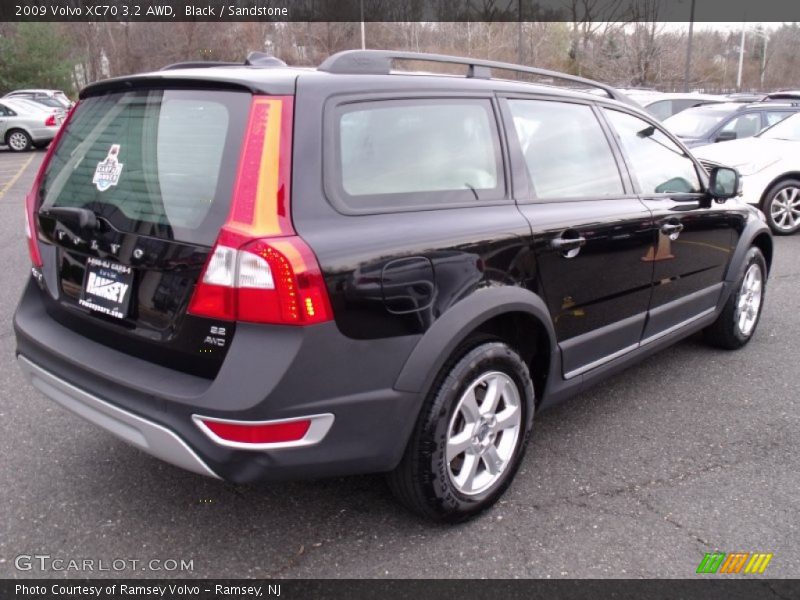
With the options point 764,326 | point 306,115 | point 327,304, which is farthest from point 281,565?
point 764,326

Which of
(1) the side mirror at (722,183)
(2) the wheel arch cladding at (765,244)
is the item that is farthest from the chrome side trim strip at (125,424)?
(2) the wheel arch cladding at (765,244)

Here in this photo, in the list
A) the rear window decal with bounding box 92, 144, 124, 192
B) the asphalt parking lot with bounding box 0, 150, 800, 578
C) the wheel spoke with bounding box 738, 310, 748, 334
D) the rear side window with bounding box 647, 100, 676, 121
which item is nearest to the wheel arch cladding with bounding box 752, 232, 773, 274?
the wheel spoke with bounding box 738, 310, 748, 334

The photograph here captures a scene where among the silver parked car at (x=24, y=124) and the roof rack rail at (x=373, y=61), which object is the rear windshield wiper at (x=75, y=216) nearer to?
the roof rack rail at (x=373, y=61)

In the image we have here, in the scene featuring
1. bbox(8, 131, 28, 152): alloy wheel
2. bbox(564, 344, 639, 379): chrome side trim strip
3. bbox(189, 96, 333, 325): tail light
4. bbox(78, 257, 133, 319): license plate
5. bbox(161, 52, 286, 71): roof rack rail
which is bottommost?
bbox(8, 131, 28, 152): alloy wheel

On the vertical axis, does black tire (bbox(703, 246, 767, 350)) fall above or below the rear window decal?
below

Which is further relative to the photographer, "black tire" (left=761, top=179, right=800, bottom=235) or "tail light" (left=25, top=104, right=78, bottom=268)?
"black tire" (left=761, top=179, right=800, bottom=235)

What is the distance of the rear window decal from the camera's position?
2.61 meters

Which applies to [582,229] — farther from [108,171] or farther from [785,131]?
[785,131]

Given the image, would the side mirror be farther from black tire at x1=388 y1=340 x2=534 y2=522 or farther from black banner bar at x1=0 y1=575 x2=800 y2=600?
black banner bar at x1=0 y1=575 x2=800 y2=600

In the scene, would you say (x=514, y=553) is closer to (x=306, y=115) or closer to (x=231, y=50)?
(x=306, y=115)

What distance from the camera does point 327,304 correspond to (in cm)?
220

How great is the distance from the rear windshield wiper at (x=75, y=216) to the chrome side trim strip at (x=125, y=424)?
59cm

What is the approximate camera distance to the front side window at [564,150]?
3104 millimetres

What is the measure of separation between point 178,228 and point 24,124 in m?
20.9
